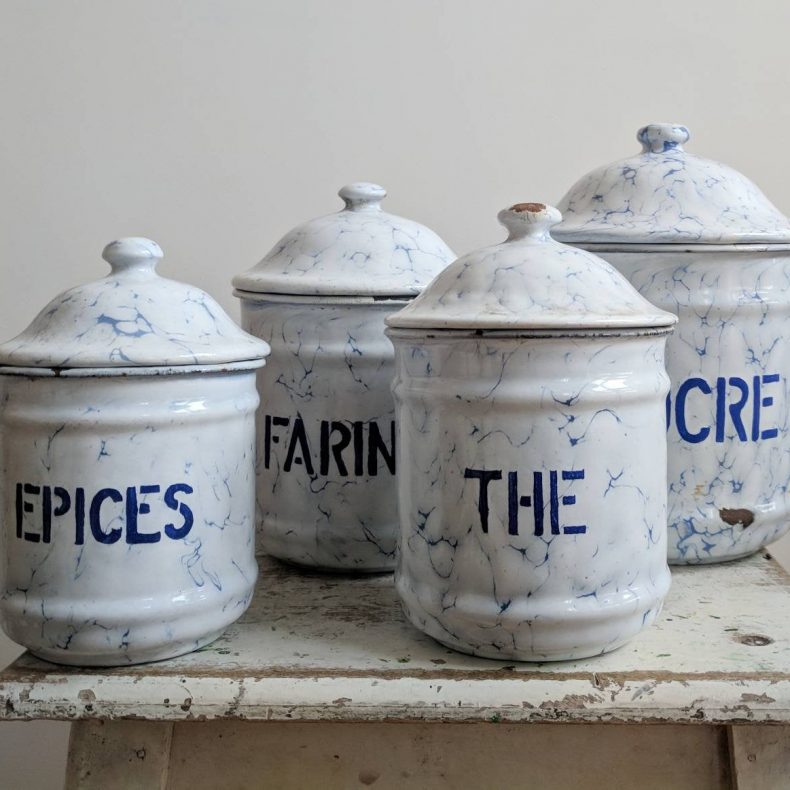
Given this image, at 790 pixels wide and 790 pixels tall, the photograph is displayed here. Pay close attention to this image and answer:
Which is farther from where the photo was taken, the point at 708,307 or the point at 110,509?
the point at 708,307

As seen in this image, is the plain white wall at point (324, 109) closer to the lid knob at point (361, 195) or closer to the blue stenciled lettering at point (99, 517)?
the lid knob at point (361, 195)

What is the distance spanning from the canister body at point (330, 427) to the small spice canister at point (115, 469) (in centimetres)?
14


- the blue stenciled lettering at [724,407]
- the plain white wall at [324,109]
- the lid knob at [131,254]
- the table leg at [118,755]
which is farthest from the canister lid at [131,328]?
the plain white wall at [324,109]

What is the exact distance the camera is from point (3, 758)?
123 cm

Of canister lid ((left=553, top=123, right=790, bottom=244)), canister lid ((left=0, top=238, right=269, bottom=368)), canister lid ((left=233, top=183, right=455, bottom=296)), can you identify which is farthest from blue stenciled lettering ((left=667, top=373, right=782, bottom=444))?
canister lid ((left=0, top=238, right=269, bottom=368))

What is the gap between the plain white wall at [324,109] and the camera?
1.14m

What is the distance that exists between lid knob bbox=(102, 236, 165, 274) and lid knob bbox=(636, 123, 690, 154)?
405mm

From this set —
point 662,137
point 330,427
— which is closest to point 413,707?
point 330,427

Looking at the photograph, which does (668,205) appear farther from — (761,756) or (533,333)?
(761,756)

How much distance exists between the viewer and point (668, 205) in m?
0.79

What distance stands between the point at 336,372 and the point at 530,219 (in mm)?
203

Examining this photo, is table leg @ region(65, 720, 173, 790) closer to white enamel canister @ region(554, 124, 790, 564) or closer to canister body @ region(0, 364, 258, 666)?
canister body @ region(0, 364, 258, 666)

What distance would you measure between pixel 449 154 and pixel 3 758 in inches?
34.5

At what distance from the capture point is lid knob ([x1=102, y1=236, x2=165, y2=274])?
0.65 m
